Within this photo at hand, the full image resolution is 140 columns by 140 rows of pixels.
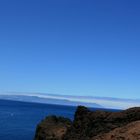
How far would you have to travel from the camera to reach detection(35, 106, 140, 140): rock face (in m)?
18.6

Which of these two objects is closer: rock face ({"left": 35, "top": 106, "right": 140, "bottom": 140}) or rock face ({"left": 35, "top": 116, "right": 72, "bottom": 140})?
rock face ({"left": 35, "top": 106, "right": 140, "bottom": 140})

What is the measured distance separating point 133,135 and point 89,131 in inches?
219

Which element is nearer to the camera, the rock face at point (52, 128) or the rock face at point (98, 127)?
the rock face at point (98, 127)

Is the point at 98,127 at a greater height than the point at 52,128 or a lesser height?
greater

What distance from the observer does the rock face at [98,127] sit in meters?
18.6

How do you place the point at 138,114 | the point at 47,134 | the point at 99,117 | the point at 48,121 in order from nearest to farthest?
the point at 138,114
the point at 99,117
the point at 47,134
the point at 48,121

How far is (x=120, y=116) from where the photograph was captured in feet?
74.1

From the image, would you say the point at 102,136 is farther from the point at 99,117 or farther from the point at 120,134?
the point at 99,117

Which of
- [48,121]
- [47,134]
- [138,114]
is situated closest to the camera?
[138,114]

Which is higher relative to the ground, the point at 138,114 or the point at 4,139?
the point at 138,114

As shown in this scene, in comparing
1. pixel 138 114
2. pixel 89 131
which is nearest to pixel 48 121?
pixel 89 131

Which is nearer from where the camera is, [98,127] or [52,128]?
[98,127]

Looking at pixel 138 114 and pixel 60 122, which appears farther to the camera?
pixel 60 122

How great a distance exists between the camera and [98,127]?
73.0 ft
